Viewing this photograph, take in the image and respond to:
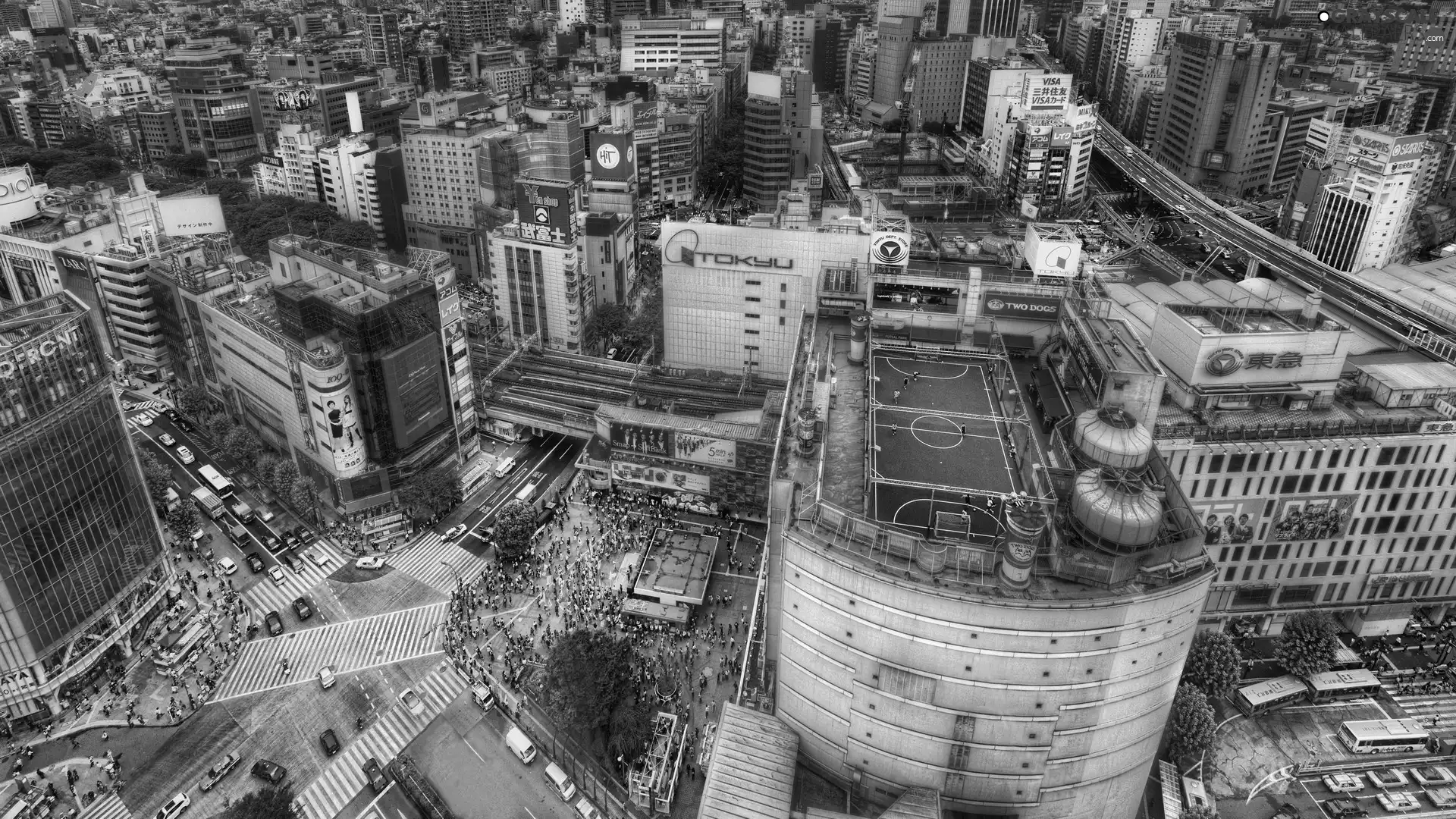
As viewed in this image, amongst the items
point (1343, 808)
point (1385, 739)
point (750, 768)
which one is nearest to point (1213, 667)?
point (1343, 808)

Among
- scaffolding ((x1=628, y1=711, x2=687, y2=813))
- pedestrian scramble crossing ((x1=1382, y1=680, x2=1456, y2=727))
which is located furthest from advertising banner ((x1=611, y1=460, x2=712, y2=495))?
pedestrian scramble crossing ((x1=1382, y1=680, x2=1456, y2=727))

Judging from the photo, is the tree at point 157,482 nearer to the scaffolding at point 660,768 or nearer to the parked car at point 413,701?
the parked car at point 413,701

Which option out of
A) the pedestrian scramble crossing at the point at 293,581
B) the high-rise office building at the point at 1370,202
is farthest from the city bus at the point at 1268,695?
the high-rise office building at the point at 1370,202

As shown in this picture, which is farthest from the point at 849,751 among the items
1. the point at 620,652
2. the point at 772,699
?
the point at 620,652

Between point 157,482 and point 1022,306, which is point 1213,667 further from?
point 157,482

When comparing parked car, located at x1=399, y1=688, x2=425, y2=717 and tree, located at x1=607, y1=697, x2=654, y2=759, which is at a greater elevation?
tree, located at x1=607, y1=697, x2=654, y2=759

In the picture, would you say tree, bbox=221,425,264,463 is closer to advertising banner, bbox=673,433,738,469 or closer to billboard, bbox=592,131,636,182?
advertising banner, bbox=673,433,738,469
